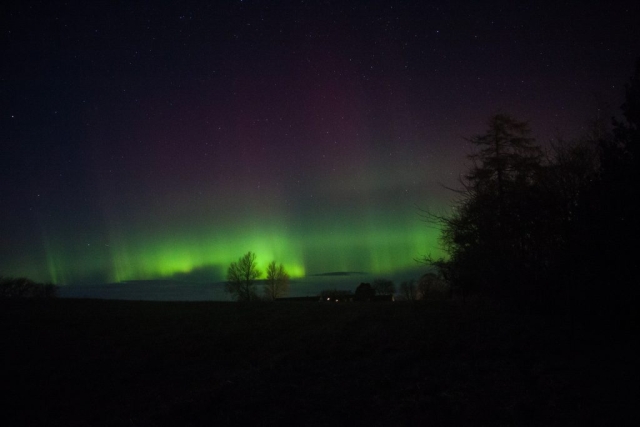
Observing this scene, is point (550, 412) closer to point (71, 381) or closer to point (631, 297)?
point (631, 297)

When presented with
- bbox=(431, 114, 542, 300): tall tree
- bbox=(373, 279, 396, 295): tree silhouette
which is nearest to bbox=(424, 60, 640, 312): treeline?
bbox=(431, 114, 542, 300): tall tree

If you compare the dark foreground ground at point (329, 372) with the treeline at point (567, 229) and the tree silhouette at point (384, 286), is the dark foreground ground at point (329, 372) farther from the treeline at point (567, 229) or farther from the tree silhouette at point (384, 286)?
the tree silhouette at point (384, 286)

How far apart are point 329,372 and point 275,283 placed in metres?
57.1

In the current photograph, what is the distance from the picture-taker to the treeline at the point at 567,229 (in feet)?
29.9

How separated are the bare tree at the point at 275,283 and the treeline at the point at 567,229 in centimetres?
5193

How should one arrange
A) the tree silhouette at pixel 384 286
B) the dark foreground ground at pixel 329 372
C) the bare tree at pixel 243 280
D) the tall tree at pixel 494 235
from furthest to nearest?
1. the tree silhouette at pixel 384 286
2. the bare tree at pixel 243 280
3. the tall tree at pixel 494 235
4. the dark foreground ground at pixel 329 372

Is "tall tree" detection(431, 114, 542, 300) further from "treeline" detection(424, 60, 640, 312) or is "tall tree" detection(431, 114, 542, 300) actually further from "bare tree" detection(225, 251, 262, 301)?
"bare tree" detection(225, 251, 262, 301)

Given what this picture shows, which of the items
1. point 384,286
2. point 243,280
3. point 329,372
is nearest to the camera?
point 329,372

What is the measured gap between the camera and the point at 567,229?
10742 mm

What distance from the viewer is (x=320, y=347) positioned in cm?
1367

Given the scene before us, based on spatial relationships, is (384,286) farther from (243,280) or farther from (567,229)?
(567,229)

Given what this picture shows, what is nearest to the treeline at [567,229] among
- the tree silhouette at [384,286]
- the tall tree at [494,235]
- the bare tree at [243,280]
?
the tall tree at [494,235]

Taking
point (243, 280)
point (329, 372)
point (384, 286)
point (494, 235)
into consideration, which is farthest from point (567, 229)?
point (384, 286)

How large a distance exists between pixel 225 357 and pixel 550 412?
1084 centimetres
